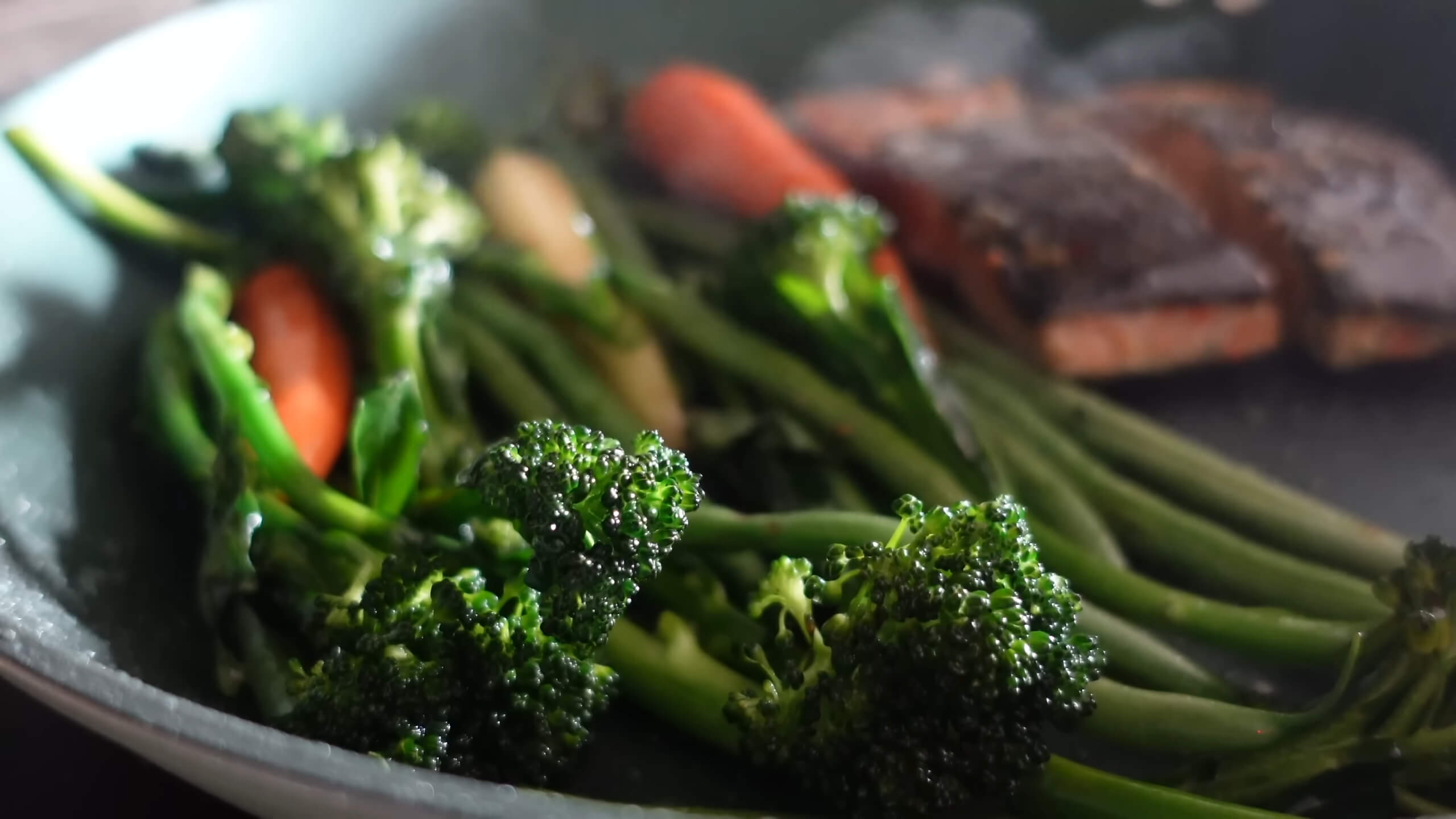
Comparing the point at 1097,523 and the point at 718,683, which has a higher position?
the point at 1097,523

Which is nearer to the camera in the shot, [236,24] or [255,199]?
[255,199]

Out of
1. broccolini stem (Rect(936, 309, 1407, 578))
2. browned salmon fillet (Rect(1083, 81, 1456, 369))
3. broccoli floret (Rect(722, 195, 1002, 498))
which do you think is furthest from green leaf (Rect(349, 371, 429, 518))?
browned salmon fillet (Rect(1083, 81, 1456, 369))

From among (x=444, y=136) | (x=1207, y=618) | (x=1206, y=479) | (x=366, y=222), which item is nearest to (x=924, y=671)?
(x=1207, y=618)

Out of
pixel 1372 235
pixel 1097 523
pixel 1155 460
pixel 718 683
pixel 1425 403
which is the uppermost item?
pixel 1372 235

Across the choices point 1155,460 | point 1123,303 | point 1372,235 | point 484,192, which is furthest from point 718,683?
point 1372,235

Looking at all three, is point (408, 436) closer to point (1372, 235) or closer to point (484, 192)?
point (484, 192)

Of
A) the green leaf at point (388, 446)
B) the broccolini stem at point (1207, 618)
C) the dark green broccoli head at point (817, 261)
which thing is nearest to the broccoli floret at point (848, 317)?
the dark green broccoli head at point (817, 261)

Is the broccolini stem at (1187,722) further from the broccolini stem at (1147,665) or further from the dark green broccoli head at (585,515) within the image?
the dark green broccoli head at (585,515)
